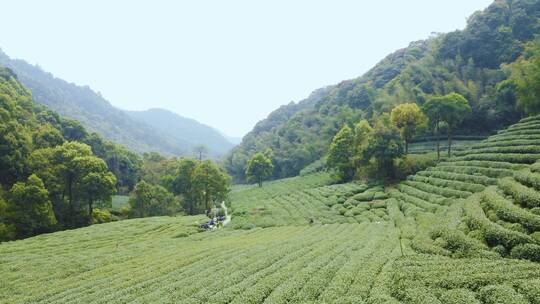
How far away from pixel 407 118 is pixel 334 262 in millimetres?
46791

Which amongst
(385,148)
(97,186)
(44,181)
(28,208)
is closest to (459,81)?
(385,148)

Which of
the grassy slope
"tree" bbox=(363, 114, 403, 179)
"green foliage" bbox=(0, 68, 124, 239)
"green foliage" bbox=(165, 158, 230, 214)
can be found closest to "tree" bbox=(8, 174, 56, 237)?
"green foliage" bbox=(0, 68, 124, 239)

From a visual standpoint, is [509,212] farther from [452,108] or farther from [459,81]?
[459,81]

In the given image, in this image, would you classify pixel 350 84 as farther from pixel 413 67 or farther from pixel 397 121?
pixel 397 121

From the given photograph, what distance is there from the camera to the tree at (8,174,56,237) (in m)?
41.1

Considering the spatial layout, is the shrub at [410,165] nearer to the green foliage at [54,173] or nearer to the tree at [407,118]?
the tree at [407,118]

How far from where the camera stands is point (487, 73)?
77688 millimetres

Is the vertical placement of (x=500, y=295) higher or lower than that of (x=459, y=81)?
lower

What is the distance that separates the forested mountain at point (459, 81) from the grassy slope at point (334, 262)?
3579 centimetres

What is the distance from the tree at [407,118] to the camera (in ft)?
189

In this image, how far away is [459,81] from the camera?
3034 inches

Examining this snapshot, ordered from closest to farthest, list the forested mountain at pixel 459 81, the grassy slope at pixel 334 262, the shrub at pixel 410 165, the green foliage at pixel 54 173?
the grassy slope at pixel 334 262
the green foliage at pixel 54 173
the shrub at pixel 410 165
the forested mountain at pixel 459 81

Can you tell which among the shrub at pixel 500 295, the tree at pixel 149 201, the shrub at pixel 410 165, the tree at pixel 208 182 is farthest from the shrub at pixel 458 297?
the tree at pixel 149 201

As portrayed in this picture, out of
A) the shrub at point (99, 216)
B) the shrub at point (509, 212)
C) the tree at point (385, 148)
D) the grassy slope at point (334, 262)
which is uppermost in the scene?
the tree at point (385, 148)
